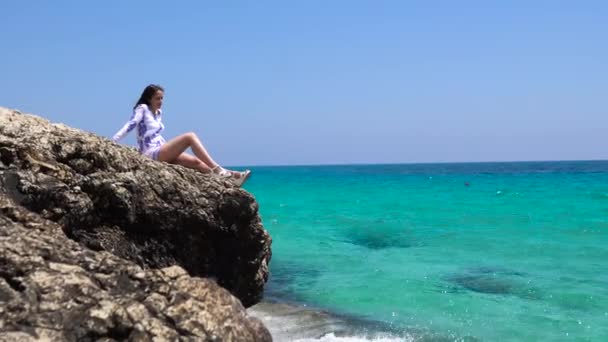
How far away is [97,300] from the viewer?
3969mm

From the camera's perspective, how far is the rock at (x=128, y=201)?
527 centimetres

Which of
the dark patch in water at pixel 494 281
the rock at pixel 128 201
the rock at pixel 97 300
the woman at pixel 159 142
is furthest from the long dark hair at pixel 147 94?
the dark patch in water at pixel 494 281

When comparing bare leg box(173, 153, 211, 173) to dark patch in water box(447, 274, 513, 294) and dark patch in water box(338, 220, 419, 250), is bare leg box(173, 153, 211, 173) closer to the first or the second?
dark patch in water box(447, 274, 513, 294)

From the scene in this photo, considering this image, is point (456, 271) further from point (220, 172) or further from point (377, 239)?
point (220, 172)

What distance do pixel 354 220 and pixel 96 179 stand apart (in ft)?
82.1

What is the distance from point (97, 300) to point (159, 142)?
3989 millimetres

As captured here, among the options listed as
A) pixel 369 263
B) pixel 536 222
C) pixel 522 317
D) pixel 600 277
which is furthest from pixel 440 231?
pixel 522 317

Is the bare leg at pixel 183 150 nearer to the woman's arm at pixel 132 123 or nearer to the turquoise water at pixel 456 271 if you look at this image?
the woman's arm at pixel 132 123

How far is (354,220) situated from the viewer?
3027cm

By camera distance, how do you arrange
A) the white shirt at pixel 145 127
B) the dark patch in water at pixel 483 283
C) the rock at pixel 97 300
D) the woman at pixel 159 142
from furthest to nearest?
the dark patch in water at pixel 483 283
the white shirt at pixel 145 127
the woman at pixel 159 142
the rock at pixel 97 300

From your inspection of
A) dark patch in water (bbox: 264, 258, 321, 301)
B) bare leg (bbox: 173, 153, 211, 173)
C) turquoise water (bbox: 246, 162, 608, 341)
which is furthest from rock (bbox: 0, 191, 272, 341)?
dark patch in water (bbox: 264, 258, 321, 301)

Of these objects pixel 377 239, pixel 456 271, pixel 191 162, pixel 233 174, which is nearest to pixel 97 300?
pixel 233 174

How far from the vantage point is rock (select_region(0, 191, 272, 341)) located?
12.5ft

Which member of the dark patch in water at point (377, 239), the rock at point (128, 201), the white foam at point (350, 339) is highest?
the rock at point (128, 201)
